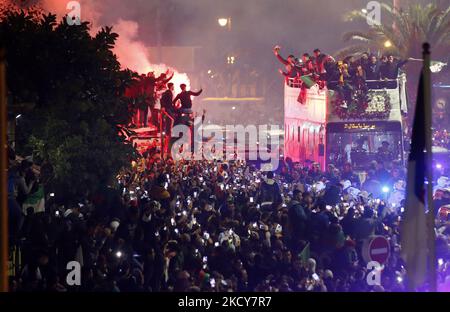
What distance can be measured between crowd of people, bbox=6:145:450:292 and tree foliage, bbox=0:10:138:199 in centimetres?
210

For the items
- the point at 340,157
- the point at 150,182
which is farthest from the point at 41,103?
the point at 340,157

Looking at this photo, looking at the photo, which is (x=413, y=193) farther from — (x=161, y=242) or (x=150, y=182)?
(x=150, y=182)

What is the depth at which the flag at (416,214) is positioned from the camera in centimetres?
984

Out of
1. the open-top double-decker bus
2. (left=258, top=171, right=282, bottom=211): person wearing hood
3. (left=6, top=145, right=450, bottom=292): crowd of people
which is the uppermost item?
the open-top double-decker bus

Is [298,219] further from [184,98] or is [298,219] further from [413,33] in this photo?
[413,33]

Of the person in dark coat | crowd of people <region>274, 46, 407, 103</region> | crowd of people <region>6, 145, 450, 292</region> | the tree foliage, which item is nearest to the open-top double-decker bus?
crowd of people <region>274, 46, 407, 103</region>

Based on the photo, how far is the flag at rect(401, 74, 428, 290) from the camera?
9.84 metres

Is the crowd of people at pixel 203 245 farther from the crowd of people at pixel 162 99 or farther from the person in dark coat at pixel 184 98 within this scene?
the person in dark coat at pixel 184 98

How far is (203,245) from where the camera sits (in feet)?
42.3

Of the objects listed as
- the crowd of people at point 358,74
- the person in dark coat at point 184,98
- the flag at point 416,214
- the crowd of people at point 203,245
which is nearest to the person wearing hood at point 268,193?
the crowd of people at point 203,245

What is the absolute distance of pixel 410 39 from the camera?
141 ft

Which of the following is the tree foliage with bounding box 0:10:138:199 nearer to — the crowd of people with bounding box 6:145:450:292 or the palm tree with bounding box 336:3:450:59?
the crowd of people with bounding box 6:145:450:292

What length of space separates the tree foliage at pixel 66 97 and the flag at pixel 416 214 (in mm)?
10774
